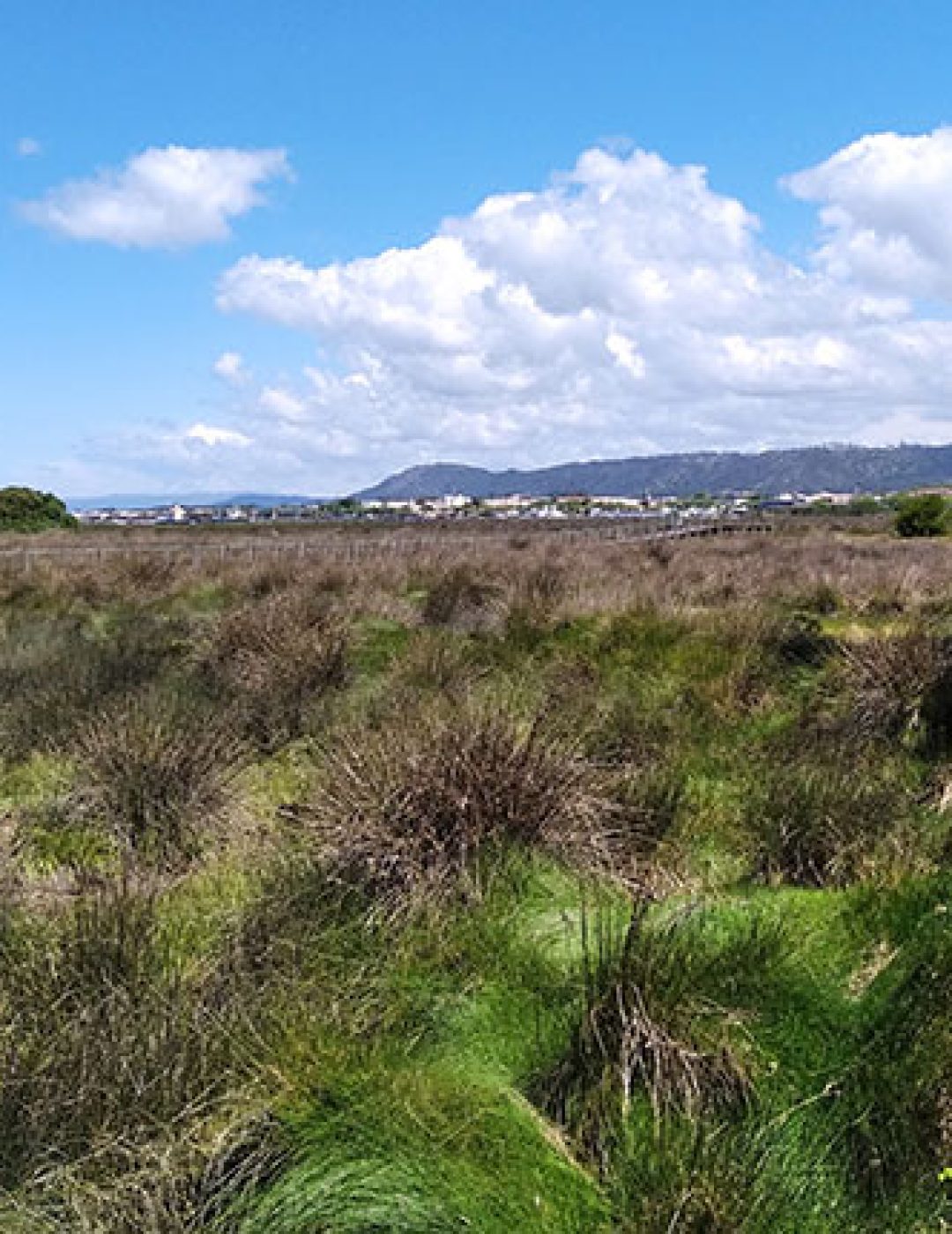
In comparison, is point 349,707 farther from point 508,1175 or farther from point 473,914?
point 508,1175

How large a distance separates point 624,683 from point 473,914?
574cm

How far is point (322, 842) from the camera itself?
5.61 metres

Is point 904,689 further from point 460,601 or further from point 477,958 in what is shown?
point 460,601

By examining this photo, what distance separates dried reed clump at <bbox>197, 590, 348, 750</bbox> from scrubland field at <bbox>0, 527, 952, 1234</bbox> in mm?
78

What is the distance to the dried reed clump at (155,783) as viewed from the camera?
6.61 m

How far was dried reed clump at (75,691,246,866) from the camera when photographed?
21.7 ft

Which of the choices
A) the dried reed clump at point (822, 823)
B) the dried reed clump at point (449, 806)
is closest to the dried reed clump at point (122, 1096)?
the dried reed clump at point (449, 806)

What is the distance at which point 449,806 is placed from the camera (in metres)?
5.50

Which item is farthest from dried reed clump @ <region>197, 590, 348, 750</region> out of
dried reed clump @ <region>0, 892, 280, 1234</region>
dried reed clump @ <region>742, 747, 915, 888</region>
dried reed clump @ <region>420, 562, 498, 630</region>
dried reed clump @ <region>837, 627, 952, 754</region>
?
dried reed clump @ <region>0, 892, 280, 1234</region>

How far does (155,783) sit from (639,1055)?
378cm

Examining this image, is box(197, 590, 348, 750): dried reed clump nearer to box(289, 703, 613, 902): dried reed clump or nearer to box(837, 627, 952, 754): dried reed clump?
box(289, 703, 613, 902): dried reed clump

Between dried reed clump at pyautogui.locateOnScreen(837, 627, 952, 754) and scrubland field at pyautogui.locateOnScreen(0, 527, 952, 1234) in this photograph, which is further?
dried reed clump at pyautogui.locateOnScreen(837, 627, 952, 754)

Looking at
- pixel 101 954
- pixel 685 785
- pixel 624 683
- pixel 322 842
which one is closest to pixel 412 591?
pixel 624 683

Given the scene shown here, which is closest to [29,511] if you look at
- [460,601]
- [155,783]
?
[460,601]
